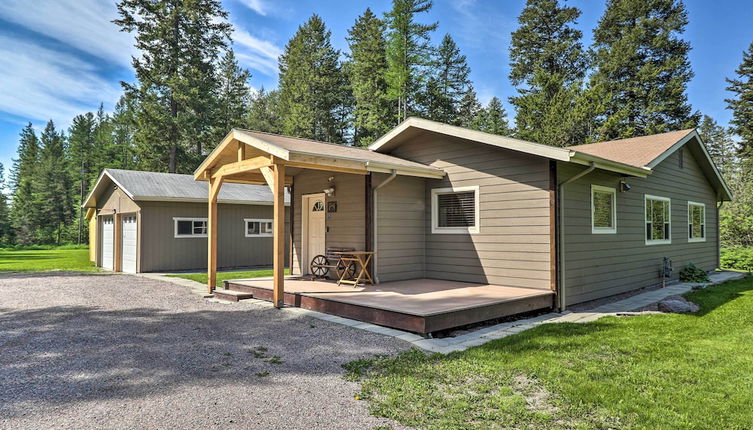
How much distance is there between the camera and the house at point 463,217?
20.9 ft

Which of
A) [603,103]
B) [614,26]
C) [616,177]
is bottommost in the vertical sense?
[616,177]

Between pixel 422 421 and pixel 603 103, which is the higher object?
pixel 603 103

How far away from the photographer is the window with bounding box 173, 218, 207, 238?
537 inches

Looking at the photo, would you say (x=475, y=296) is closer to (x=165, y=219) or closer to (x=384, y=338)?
(x=384, y=338)

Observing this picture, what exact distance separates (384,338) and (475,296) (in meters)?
1.93

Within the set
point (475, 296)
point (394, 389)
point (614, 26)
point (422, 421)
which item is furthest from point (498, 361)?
point (614, 26)

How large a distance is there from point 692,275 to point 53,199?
4366 centimetres

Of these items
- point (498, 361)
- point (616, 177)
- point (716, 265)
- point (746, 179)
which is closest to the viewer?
point (498, 361)

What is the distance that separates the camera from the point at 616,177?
8.01 meters

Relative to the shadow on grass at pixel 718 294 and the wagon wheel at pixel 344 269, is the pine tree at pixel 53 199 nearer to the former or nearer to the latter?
the wagon wheel at pixel 344 269

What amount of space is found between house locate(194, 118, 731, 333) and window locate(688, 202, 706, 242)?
3.39ft

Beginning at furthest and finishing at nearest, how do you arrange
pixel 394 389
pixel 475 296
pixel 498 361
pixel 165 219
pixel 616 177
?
1. pixel 165 219
2. pixel 616 177
3. pixel 475 296
4. pixel 498 361
5. pixel 394 389

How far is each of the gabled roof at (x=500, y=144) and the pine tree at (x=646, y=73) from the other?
1478cm

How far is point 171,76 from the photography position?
23719 millimetres
